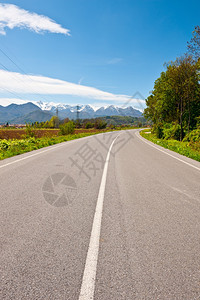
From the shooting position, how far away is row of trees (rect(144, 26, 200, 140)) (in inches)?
1065

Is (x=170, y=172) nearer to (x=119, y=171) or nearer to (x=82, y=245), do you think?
(x=119, y=171)

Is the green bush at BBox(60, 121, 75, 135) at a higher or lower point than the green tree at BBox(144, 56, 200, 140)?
lower

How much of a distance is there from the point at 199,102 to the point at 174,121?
197 inches

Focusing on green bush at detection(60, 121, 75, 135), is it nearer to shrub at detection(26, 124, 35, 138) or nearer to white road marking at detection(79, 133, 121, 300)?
shrub at detection(26, 124, 35, 138)

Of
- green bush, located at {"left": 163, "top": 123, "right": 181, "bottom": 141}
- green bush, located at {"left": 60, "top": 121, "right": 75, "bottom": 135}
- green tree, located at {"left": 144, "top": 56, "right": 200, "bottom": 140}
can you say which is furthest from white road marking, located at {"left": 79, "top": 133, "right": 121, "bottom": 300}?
green bush, located at {"left": 60, "top": 121, "right": 75, "bottom": 135}

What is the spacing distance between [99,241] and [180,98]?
104 ft

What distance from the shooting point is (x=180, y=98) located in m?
31.0

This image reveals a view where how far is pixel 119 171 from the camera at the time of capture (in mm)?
8148

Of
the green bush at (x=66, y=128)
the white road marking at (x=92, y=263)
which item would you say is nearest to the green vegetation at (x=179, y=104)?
the green bush at (x=66, y=128)

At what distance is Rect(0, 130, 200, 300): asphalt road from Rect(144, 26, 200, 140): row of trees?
22.0m

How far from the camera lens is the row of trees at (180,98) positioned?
27062 millimetres

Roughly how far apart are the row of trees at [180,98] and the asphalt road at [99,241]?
868 inches

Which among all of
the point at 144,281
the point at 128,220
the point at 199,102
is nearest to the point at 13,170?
the point at 128,220

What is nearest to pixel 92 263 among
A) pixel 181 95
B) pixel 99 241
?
pixel 99 241
